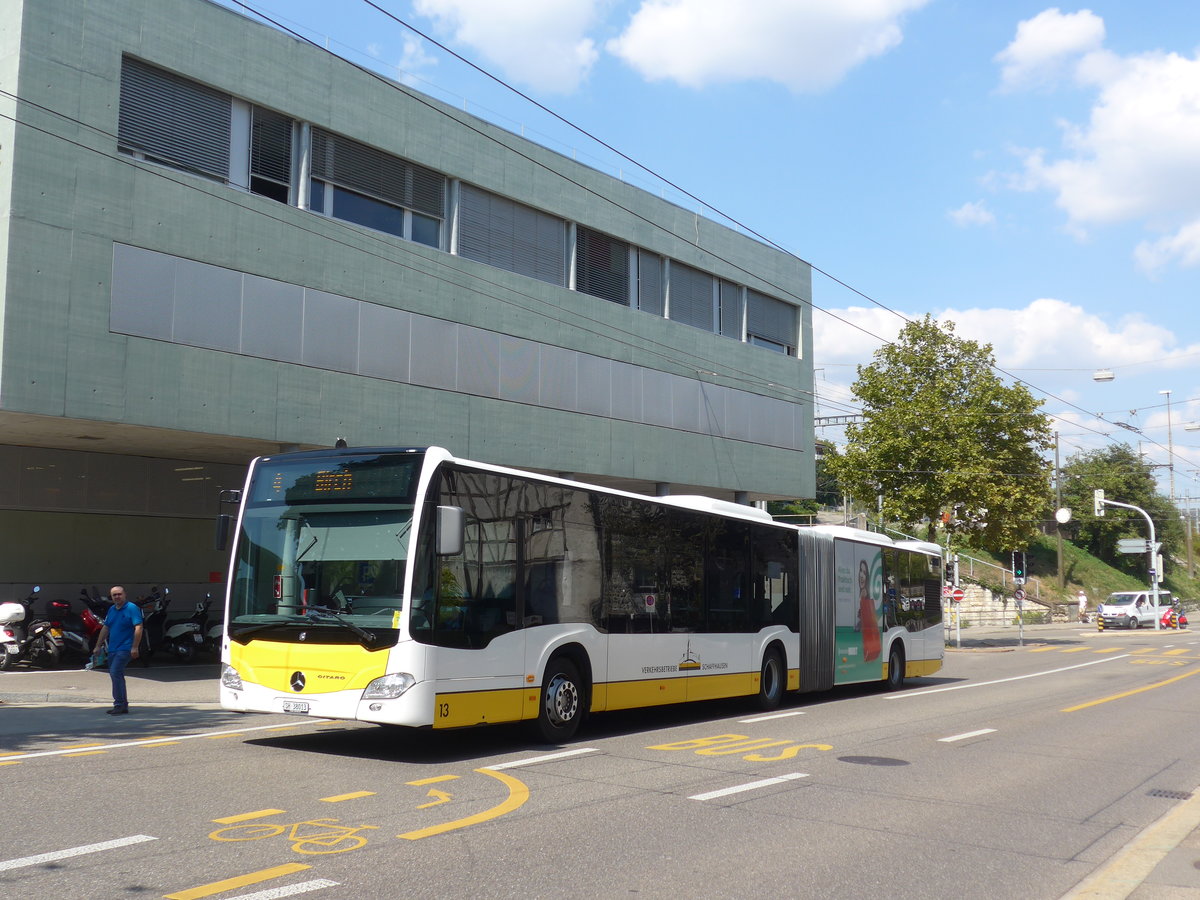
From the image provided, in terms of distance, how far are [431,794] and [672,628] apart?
5.98 metres

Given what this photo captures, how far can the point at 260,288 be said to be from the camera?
20.1 meters

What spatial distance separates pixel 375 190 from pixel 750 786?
16.2 m

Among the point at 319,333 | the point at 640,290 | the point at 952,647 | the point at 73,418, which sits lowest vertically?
the point at 952,647

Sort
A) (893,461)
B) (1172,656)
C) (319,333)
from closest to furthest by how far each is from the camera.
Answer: (319,333)
(1172,656)
(893,461)

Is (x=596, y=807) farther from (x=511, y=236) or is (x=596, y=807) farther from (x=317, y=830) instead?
(x=511, y=236)

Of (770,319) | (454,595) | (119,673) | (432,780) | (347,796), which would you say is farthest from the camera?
(770,319)

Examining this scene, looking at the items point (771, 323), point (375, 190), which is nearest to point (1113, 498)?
point (771, 323)

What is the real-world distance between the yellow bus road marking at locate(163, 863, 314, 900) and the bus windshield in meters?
4.16

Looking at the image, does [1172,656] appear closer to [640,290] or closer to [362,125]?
[640,290]

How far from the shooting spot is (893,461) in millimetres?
38844

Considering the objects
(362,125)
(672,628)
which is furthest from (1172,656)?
(362,125)

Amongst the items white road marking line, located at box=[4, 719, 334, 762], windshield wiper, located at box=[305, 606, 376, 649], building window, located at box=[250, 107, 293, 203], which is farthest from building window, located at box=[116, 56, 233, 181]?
windshield wiper, located at box=[305, 606, 376, 649]

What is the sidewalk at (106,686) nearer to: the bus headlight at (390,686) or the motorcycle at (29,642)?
the motorcycle at (29,642)

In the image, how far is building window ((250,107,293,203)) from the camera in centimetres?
2039
